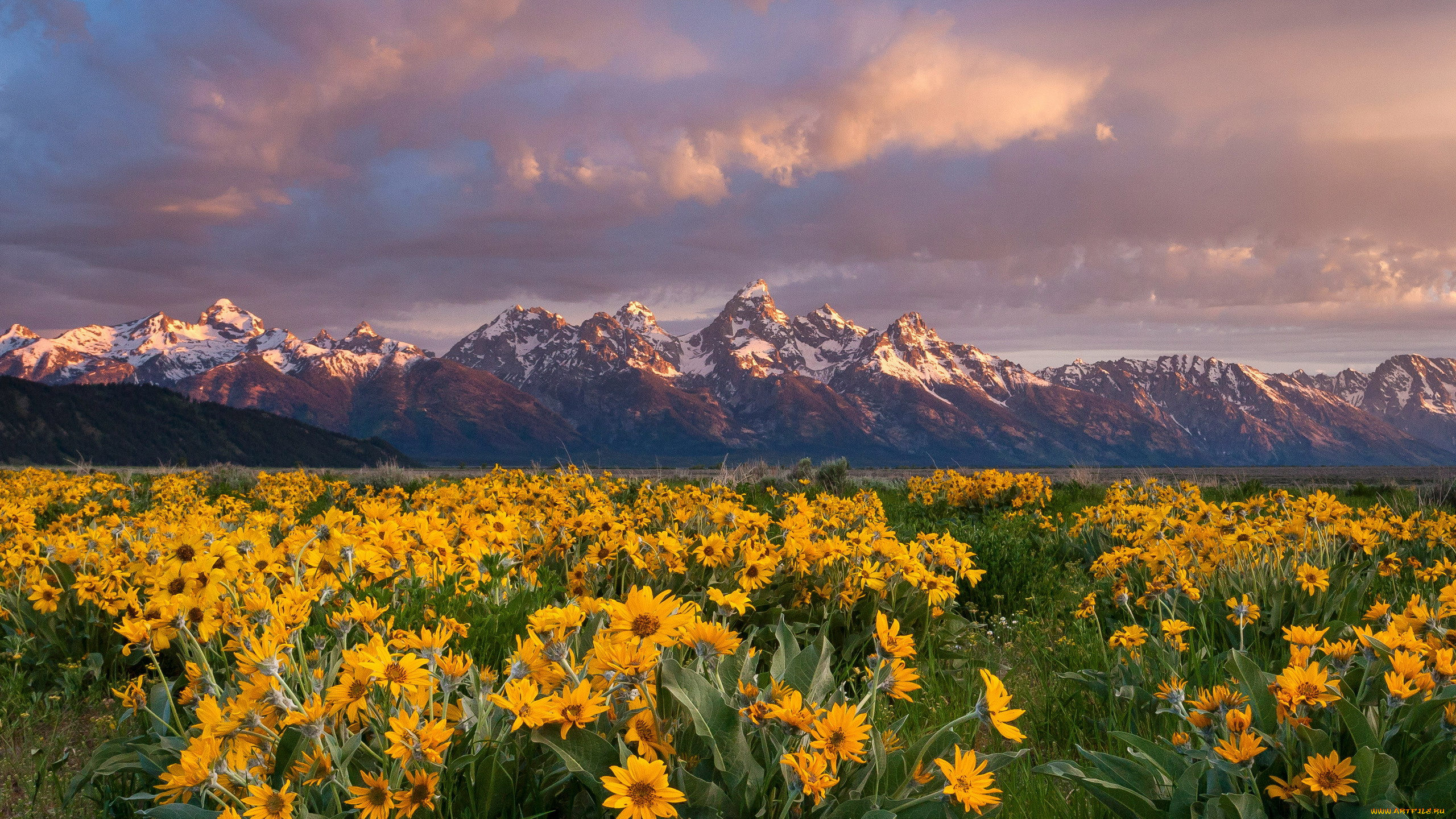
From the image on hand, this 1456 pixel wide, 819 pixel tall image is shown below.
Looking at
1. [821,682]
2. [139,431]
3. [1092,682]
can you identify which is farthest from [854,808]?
[139,431]

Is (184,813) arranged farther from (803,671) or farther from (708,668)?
(803,671)

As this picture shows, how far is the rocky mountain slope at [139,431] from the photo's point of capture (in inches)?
4080

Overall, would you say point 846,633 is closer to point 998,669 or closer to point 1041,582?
point 998,669

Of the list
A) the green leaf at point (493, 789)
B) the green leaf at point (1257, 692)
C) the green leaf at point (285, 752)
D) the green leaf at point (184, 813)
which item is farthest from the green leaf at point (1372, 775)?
the green leaf at point (184, 813)

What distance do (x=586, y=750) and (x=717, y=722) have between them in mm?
371

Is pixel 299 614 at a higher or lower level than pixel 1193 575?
higher

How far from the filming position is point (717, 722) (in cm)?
207

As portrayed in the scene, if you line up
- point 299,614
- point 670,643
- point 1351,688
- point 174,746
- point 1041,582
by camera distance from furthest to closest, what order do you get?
point 1041,582 < point 1351,688 < point 174,746 < point 299,614 < point 670,643

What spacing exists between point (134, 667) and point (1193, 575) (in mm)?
6788

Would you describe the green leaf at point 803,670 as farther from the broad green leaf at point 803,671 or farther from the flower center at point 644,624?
the flower center at point 644,624

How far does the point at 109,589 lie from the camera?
151 inches

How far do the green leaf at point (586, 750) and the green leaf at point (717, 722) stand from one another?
23 cm

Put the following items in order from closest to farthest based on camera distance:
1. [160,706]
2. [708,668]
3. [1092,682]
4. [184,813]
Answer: [184,813] → [708,668] → [160,706] → [1092,682]

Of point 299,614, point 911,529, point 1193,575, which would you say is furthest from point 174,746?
point 911,529
